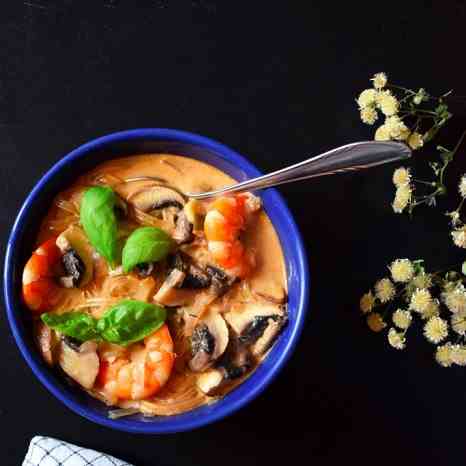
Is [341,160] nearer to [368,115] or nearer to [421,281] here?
[368,115]

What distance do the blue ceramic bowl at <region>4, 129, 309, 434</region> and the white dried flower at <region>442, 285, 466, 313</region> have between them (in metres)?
0.64

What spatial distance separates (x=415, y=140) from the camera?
2719 millimetres

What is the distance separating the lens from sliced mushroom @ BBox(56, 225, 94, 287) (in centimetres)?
239

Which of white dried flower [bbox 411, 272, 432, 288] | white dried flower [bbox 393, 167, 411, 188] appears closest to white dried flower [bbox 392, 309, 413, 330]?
white dried flower [bbox 411, 272, 432, 288]

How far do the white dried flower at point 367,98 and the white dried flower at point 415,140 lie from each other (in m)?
0.19

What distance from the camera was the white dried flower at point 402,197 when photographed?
2.69m

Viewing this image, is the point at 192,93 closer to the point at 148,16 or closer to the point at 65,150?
the point at 148,16

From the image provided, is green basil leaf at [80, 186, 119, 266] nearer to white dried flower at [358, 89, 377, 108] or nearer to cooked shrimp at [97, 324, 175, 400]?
cooked shrimp at [97, 324, 175, 400]

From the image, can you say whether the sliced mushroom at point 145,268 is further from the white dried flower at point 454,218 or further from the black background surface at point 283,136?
the white dried flower at point 454,218

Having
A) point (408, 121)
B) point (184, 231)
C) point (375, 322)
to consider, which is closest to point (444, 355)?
point (375, 322)

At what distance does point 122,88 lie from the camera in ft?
9.03

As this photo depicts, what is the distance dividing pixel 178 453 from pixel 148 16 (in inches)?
64.2

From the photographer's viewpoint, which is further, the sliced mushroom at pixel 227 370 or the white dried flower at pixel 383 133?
the white dried flower at pixel 383 133

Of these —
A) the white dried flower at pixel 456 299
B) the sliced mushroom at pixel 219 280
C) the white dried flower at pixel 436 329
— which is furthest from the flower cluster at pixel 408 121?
the sliced mushroom at pixel 219 280
